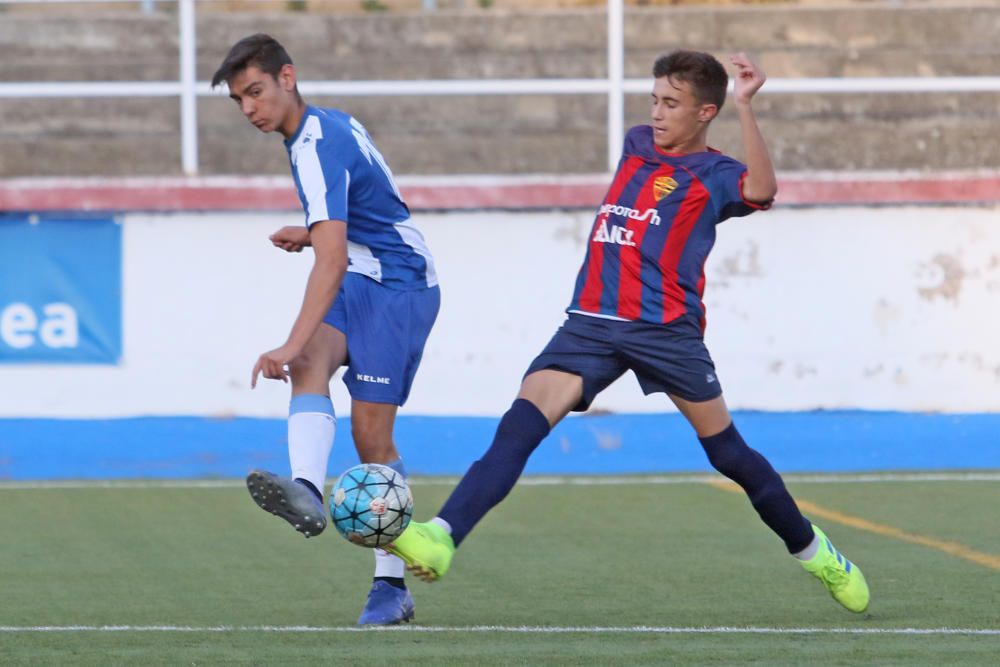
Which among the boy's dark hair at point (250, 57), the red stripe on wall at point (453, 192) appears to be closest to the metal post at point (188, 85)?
the red stripe on wall at point (453, 192)

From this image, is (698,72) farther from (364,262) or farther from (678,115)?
(364,262)

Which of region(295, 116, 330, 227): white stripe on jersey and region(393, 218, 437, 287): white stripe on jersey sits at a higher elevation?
region(295, 116, 330, 227): white stripe on jersey

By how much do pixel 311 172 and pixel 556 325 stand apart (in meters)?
5.39

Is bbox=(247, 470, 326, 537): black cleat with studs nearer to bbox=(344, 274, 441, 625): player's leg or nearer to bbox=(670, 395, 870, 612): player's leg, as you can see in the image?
bbox=(344, 274, 441, 625): player's leg

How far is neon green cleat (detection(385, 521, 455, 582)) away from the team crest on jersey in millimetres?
1303

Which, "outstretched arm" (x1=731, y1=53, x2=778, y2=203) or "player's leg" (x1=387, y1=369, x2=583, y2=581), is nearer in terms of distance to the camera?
"player's leg" (x1=387, y1=369, x2=583, y2=581)

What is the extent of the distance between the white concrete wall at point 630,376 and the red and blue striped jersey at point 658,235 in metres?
4.95

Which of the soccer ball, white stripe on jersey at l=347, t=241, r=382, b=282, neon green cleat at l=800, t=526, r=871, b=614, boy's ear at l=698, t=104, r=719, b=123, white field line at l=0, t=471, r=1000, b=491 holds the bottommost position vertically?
white field line at l=0, t=471, r=1000, b=491

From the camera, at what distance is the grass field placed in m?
5.03

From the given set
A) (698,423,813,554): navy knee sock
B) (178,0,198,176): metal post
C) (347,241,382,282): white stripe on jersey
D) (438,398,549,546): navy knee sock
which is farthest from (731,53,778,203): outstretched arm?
(178,0,198,176): metal post

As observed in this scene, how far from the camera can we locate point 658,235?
18.6 feet

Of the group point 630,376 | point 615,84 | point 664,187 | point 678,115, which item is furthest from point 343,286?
point 615,84

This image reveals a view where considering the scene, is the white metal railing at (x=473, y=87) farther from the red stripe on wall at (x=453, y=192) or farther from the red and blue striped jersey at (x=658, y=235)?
the red and blue striped jersey at (x=658, y=235)

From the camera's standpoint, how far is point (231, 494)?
31.6ft
